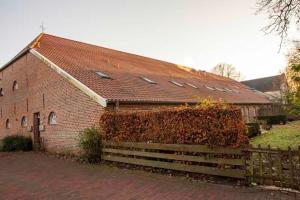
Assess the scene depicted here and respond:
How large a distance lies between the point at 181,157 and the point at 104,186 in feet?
8.57

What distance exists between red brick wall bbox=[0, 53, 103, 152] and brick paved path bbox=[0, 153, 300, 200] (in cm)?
329

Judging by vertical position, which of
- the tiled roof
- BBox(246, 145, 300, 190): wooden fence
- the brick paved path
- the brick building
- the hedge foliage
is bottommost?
the brick paved path

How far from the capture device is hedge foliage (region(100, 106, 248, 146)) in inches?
347

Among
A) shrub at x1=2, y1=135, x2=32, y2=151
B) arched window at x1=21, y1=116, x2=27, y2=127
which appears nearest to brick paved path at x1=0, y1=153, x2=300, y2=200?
shrub at x1=2, y1=135, x2=32, y2=151

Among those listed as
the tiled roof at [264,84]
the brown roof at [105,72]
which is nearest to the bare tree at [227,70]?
the tiled roof at [264,84]

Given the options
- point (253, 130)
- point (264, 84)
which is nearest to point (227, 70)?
point (264, 84)

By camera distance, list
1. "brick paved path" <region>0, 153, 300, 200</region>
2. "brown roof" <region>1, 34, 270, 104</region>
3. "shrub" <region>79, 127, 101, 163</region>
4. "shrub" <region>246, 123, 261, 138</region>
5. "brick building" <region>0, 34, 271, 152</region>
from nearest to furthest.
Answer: "brick paved path" <region>0, 153, 300, 200</region> < "shrub" <region>79, 127, 101, 163</region> < "brick building" <region>0, 34, 271, 152</region> < "brown roof" <region>1, 34, 270, 104</region> < "shrub" <region>246, 123, 261, 138</region>

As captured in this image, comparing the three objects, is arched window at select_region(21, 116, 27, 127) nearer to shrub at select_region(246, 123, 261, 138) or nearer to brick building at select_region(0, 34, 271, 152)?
brick building at select_region(0, 34, 271, 152)

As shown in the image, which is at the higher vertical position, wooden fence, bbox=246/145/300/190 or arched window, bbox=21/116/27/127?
arched window, bbox=21/116/27/127

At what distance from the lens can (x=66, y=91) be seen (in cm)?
1573

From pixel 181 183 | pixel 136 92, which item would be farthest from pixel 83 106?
pixel 181 183

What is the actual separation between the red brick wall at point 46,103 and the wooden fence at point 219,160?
A: 3.02 m

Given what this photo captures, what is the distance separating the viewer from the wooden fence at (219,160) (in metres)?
7.53

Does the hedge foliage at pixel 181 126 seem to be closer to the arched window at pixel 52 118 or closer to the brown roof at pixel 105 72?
the brown roof at pixel 105 72
